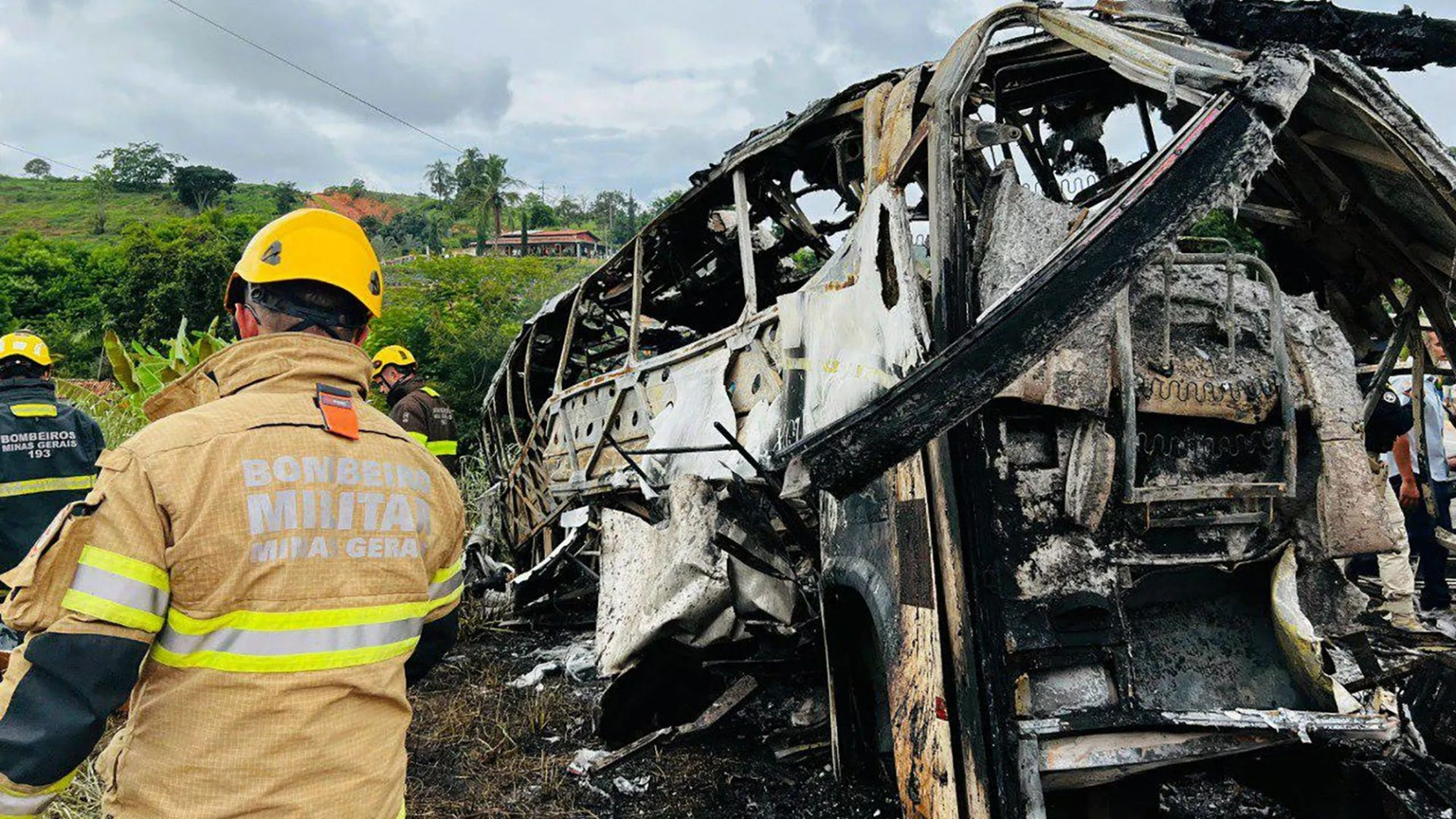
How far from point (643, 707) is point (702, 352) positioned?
1850mm

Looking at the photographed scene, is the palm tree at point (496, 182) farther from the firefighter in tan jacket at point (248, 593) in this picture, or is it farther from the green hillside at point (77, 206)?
the firefighter in tan jacket at point (248, 593)

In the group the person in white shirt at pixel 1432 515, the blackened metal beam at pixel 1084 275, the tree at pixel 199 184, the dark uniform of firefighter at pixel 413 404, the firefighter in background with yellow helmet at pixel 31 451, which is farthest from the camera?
the tree at pixel 199 184

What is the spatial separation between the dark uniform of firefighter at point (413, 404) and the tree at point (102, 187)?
253 ft

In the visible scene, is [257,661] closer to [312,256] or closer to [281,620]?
[281,620]

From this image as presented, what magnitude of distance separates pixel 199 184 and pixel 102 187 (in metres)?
10.9

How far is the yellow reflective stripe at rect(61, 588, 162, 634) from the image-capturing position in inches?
46.4

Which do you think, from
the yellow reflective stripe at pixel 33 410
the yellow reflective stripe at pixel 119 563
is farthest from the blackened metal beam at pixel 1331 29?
the yellow reflective stripe at pixel 33 410

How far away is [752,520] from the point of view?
3.55 metres

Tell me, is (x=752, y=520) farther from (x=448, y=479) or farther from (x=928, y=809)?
(x=448, y=479)

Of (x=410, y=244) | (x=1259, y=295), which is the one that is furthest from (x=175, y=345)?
(x=410, y=244)

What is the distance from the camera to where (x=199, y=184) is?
75500mm

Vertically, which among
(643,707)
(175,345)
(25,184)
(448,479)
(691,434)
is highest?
(25,184)

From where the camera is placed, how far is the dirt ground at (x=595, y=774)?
3562mm

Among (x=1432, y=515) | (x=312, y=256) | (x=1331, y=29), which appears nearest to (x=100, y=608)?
(x=312, y=256)
